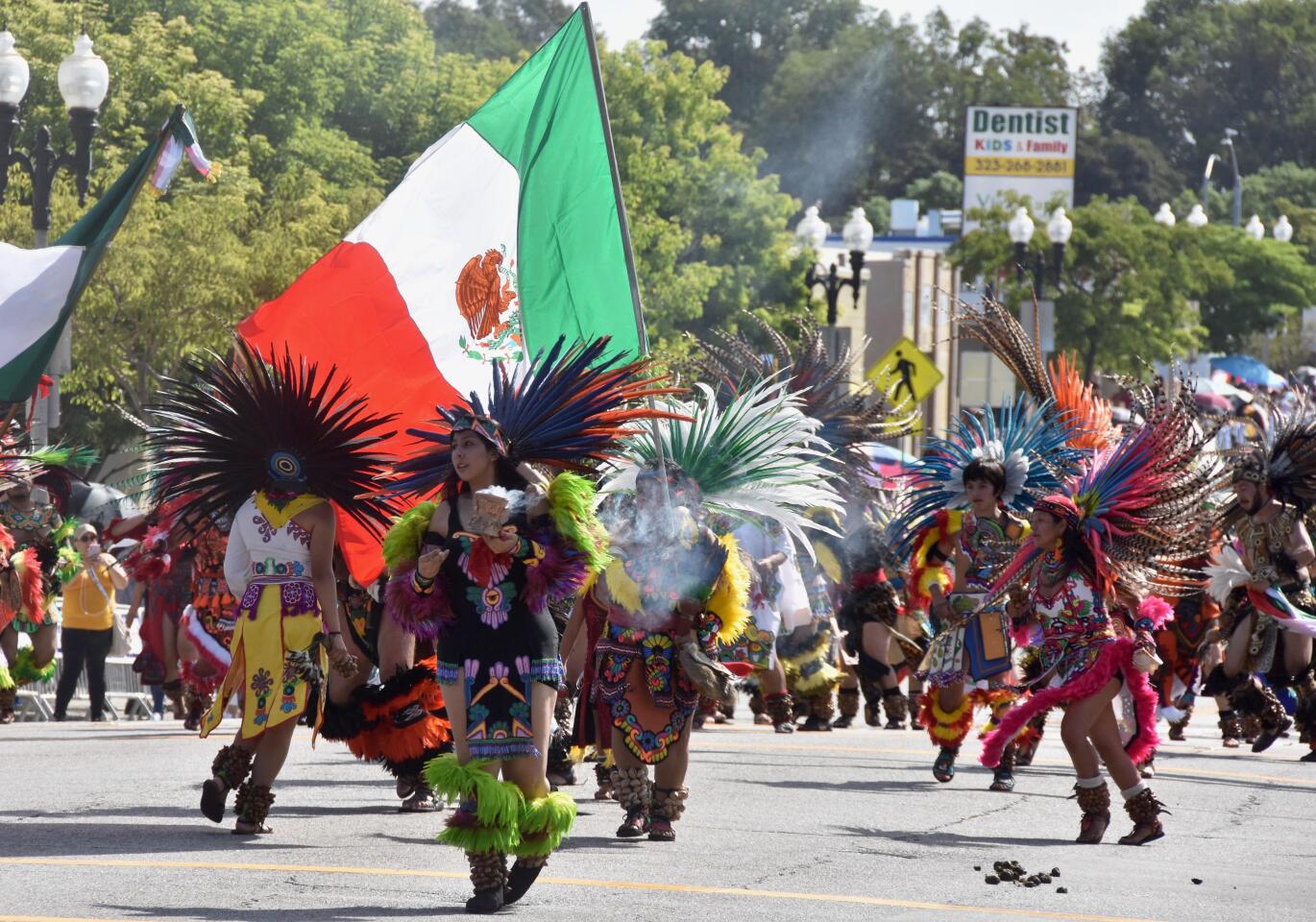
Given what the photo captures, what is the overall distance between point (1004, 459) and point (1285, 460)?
2953mm

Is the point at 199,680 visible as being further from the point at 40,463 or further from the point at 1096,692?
the point at 1096,692

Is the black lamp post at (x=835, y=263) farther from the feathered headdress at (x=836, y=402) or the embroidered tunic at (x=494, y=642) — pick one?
the embroidered tunic at (x=494, y=642)

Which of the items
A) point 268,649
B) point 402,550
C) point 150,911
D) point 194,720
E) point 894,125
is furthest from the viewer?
point 894,125

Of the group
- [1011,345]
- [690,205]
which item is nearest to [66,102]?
[1011,345]

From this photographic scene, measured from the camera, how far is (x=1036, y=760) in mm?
15281

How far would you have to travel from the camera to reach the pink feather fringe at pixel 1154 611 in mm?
11062

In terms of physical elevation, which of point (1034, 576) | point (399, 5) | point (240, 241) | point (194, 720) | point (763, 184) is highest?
point (399, 5)

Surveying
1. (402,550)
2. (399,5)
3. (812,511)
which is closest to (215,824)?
(402,550)

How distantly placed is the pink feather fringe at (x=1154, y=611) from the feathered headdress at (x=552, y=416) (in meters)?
2.85

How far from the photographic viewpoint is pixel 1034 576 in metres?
11.0

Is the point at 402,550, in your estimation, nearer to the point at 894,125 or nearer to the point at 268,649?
the point at 268,649

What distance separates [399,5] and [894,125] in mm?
59941

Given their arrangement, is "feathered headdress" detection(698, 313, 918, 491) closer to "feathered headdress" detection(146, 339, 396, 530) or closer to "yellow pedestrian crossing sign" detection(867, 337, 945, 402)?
"feathered headdress" detection(146, 339, 396, 530)

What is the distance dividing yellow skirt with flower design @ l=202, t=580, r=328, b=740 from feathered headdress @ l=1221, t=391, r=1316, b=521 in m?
7.15
